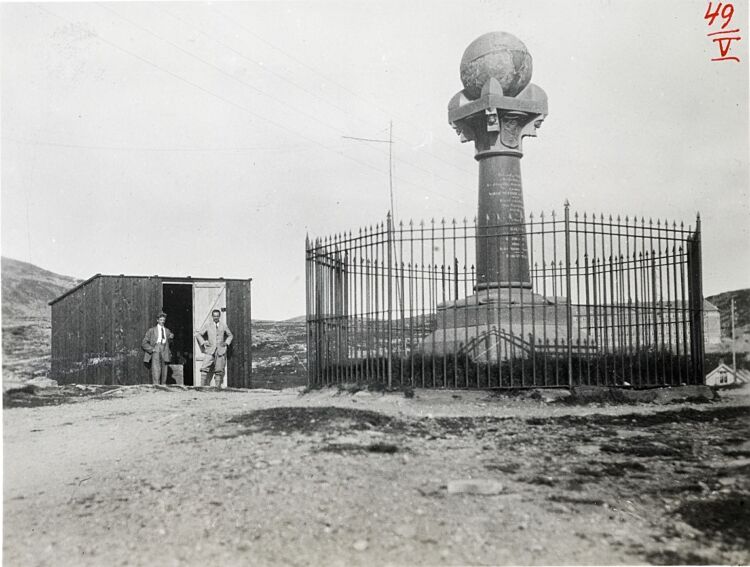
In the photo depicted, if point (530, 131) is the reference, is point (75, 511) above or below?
below

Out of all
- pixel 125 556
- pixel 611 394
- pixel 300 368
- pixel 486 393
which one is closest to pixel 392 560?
pixel 125 556

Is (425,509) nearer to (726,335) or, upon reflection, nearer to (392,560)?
(392,560)

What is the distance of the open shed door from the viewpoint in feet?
54.4

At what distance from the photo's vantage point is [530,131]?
10.8 m

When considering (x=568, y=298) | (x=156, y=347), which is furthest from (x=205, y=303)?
(x=568, y=298)

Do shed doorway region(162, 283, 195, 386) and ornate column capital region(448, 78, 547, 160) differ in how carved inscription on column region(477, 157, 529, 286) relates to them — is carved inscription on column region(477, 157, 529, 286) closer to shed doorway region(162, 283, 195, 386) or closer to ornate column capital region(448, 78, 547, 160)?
ornate column capital region(448, 78, 547, 160)

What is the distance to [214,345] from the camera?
16.4 metres

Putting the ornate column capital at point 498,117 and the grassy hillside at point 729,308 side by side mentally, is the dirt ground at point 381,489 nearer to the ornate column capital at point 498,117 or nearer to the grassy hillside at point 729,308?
the ornate column capital at point 498,117

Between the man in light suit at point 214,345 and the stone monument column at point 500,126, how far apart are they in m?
7.75

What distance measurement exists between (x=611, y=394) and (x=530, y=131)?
4.50 meters

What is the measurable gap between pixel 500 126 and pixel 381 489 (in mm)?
7386

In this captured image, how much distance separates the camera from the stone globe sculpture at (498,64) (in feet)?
34.6

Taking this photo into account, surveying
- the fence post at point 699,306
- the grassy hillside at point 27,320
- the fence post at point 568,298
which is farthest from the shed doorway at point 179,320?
the fence post at point 699,306

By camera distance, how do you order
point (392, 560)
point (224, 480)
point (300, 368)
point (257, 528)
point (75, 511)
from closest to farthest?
point (392, 560) → point (257, 528) → point (75, 511) → point (224, 480) → point (300, 368)
